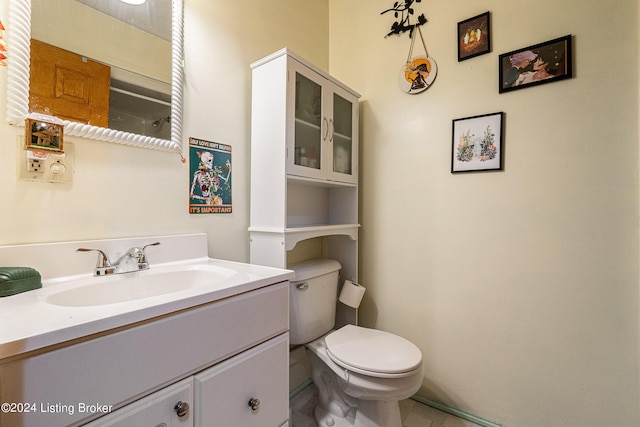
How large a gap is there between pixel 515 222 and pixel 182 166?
1509mm

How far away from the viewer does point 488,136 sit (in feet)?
4.48

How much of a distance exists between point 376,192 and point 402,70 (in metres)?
0.73

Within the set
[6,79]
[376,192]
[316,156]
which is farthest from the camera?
[376,192]

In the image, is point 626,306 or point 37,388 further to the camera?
point 626,306

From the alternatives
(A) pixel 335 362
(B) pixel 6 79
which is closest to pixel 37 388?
(B) pixel 6 79

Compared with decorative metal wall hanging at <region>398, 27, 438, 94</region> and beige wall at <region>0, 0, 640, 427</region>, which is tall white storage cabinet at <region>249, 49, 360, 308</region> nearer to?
beige wall at <region>0, 0, 640, 427</region>

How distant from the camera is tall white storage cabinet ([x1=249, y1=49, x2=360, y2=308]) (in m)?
1.27

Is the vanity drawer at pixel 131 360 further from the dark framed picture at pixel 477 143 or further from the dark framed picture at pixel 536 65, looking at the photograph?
the dark framed picture at pixel 536 65

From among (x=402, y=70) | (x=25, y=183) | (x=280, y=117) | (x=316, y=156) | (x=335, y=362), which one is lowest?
(x=335, y=362)

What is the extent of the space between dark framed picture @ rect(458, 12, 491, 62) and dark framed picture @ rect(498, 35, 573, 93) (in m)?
0.11

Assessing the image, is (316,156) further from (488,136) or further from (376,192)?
(488,136)

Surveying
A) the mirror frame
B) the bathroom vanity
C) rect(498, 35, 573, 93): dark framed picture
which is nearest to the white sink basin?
the bathroom vanity

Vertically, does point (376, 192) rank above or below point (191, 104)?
below

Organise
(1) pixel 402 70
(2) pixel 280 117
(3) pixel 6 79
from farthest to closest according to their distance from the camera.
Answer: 1. (1) pixel 402 70
2. (2) pixel 280 117
3. (3) pixel 6 79
